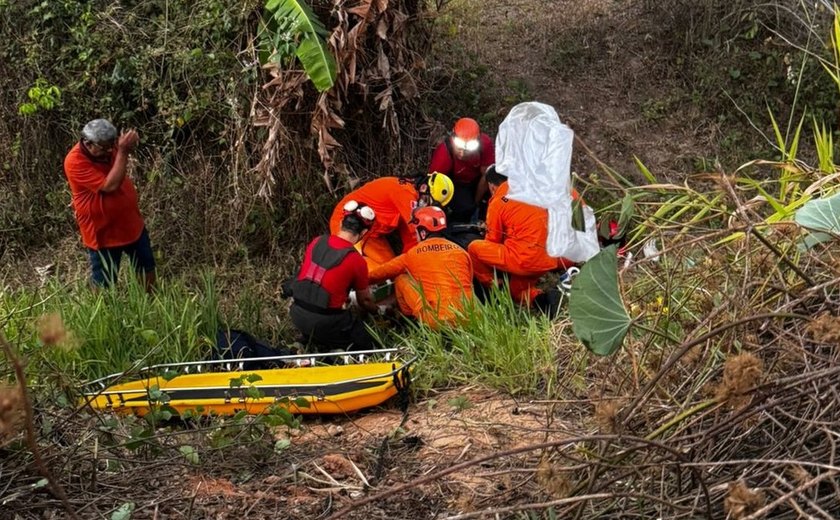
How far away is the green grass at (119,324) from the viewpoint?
16.8 feet

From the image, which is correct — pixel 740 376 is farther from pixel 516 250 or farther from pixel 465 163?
pixel 465 163

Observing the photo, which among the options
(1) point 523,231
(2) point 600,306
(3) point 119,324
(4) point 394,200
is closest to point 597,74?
(4) point 394,200

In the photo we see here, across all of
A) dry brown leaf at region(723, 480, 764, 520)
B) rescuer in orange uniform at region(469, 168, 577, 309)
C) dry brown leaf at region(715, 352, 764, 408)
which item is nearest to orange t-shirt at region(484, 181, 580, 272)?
rescuer in orange uniform at region(469, 168, 577, 309)

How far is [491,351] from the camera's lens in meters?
4.79

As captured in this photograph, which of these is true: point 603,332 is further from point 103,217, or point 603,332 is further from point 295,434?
point 103,217

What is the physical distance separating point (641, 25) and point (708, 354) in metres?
7.37

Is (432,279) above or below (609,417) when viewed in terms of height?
below

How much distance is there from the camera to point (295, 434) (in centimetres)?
447

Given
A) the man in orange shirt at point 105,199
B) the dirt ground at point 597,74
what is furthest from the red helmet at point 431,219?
the dirt ground at point 597,74

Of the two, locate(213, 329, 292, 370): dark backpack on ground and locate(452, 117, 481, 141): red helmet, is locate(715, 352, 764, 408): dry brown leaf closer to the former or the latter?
locate(213, 329, 292, 370): dark backpack on ground

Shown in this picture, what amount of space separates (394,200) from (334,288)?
1301mm

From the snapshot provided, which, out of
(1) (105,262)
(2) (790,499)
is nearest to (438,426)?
(2) (790,499)

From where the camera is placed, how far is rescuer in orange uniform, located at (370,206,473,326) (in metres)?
5.76

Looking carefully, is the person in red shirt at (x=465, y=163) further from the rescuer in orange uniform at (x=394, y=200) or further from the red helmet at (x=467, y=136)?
the rescuer in orange uniform at (x=394, y=200)
